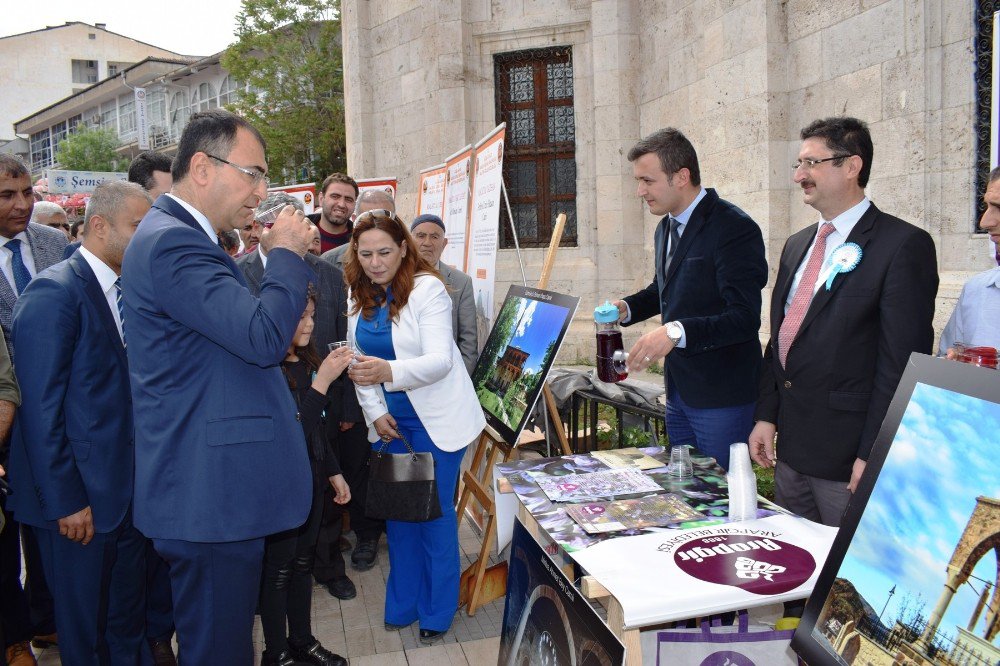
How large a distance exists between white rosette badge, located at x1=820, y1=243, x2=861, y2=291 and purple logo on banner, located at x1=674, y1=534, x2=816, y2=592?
3.19ft

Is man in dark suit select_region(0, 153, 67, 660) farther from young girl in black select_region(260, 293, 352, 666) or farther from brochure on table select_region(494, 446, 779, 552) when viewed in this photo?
brochure on table select_region(494, 446, 779, 552)

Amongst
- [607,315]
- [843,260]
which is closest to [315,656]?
[607,315]

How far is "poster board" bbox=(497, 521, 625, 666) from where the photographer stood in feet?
6.23

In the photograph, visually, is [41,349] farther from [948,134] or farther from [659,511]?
[948,134]

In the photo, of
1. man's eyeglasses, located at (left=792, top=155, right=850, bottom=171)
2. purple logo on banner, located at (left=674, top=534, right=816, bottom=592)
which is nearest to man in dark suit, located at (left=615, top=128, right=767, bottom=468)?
man's eyeglasses, located at (left=792, top=155, right=850, bottom=171)

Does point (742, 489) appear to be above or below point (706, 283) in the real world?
below

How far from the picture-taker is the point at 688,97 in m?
7.90

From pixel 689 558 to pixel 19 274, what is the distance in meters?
3.62

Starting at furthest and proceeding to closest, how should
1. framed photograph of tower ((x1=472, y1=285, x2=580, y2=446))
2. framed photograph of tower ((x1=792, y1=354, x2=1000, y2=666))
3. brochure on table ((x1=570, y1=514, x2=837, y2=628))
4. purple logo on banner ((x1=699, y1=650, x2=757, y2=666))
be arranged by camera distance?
framed photograph of tower ((x1=472, y1=285, x2=580, y2=446)) < purple logo on banner ((x1=699, y1=650, x2=757, y2=666)) < brochure on table ((x1=570, y1=514, x2=837, y2=628)) < framed photograph of tower ((x1=792, y1=354, x2=1000, y2=666))

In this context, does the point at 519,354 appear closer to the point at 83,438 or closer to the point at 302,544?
the point at 302,544

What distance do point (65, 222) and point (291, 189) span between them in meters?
4.36

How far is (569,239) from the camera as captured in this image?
9.64 m

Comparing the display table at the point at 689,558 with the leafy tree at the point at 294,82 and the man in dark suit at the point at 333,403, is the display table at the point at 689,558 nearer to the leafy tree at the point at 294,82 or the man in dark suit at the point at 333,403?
the man in dark suit at the point at 333,403

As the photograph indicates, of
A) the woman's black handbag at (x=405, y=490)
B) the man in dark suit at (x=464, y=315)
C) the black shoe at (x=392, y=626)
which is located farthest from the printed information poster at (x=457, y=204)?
the black shoe at (x=392, y=626)
